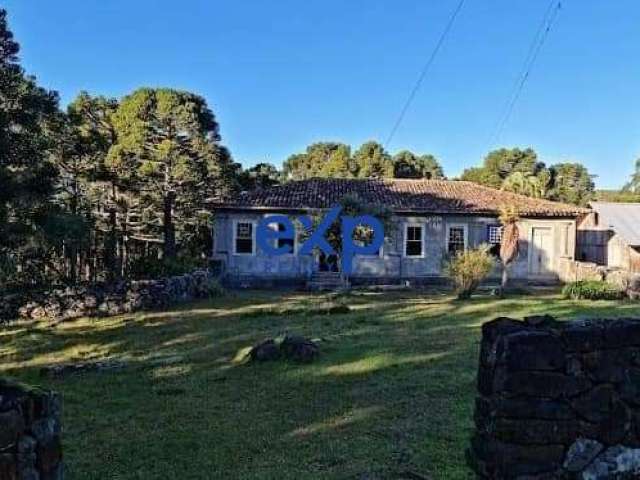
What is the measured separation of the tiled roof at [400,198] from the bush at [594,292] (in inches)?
258

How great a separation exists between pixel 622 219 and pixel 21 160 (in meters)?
27.4

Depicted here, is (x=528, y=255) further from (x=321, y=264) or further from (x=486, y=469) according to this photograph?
(x=486, y=469)

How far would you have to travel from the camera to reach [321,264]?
25219mm

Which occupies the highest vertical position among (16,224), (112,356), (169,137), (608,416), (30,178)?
(169,137)

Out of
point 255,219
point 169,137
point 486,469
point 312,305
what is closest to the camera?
point 486,469

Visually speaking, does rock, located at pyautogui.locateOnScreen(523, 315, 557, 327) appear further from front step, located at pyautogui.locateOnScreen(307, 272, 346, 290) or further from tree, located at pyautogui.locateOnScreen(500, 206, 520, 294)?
tree, located at pyautogui.locateOnScreen(500, 206, 520, 294)

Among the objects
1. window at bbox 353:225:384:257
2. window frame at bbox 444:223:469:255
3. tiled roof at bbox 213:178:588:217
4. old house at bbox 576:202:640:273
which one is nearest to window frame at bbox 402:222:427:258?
tiled roof at bbox 213:178:588:217

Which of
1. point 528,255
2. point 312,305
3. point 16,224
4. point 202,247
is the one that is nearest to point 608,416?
point 16,224

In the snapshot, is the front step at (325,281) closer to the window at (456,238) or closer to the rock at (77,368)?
the window at (456,238)

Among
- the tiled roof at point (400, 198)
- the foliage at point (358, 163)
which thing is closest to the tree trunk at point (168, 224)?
the tiled roof at point (400, 198)

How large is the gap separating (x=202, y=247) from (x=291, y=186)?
6294 millimetres

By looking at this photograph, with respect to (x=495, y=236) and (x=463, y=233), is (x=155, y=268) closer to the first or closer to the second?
(x=463, y=233)

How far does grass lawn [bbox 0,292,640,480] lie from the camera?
555 centimetres

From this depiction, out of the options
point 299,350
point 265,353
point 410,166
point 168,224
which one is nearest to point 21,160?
point 265,353
